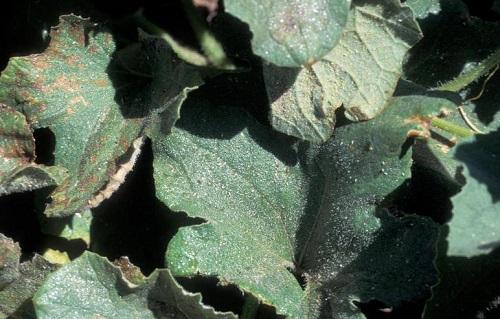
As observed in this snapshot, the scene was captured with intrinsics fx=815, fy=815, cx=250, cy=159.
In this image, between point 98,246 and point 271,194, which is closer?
point 271,194

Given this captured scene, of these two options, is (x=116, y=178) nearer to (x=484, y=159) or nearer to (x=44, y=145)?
(x=44, y=145)

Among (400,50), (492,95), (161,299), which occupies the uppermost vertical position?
(400,50)

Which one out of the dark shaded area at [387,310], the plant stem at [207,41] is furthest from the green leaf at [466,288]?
the plant stem at [207,41]

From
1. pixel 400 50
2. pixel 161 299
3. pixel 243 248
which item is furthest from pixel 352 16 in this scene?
pixel 161 299

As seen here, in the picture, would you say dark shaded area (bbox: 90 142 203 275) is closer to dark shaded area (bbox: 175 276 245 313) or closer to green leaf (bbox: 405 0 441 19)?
dark shaded area (bbox: 175 276 245 313)

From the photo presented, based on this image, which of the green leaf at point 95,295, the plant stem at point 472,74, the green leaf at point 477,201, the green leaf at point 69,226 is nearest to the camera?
the green leaf at point 477,201

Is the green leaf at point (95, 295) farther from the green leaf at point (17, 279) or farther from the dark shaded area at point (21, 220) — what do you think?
the dark shaded area at point (21, 220)

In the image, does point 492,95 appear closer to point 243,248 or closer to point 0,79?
point 243,248
